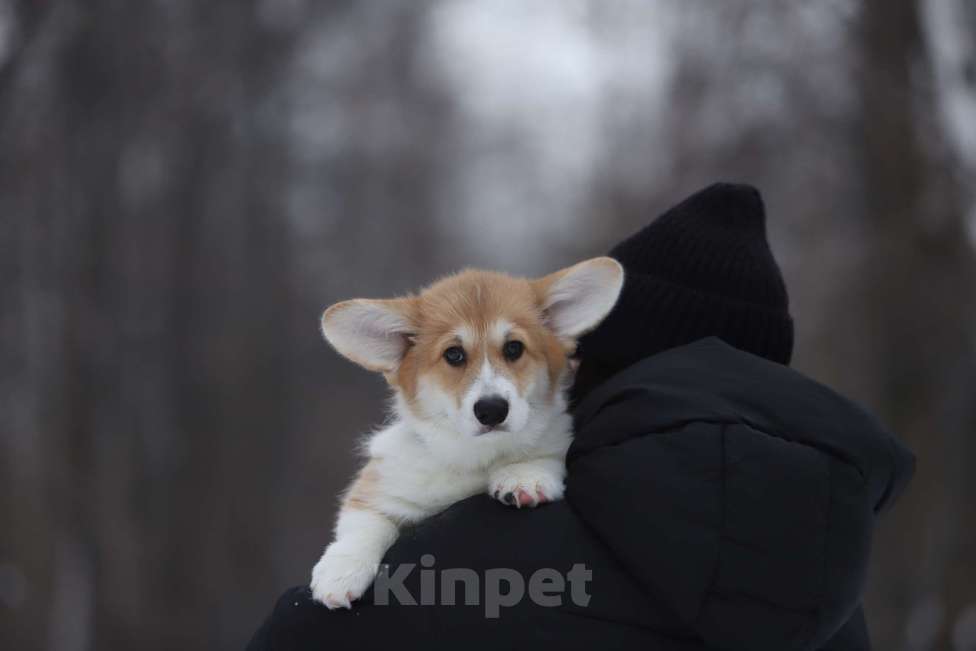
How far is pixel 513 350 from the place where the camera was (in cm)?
349

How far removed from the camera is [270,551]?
52.9 ft

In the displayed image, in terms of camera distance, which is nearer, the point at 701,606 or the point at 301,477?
the point at 701,606

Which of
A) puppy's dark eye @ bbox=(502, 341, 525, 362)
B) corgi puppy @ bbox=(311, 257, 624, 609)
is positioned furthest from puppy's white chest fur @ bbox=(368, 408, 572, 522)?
puppy's dark eye @ bbox=(502, 341, 525, 362)

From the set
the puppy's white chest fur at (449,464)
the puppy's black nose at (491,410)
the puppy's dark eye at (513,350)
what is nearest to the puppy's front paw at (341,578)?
the puppy's white chest fur at (449,464)

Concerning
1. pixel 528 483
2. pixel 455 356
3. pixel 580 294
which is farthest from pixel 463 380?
pixel 528 483

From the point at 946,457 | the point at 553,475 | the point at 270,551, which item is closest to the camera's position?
the point at 553,475

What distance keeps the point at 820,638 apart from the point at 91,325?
1319 cm

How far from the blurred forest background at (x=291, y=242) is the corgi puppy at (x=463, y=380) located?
327 inches

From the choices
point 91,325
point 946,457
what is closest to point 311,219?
point 91,325

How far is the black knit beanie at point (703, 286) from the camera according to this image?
3.17 meters

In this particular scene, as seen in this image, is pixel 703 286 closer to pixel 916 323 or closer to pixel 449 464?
pixel 449 464

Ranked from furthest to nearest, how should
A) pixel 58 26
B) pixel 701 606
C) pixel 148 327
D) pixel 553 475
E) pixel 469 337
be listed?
pixel 148 327 < pixel 58 26 < pixel 469 337 < pixel 553 475 < pixel 701 606

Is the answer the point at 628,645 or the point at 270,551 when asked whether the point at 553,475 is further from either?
the point at 270,551

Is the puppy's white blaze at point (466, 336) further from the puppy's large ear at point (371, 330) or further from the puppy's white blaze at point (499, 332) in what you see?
the puppy's large ear at point (371, 330)
